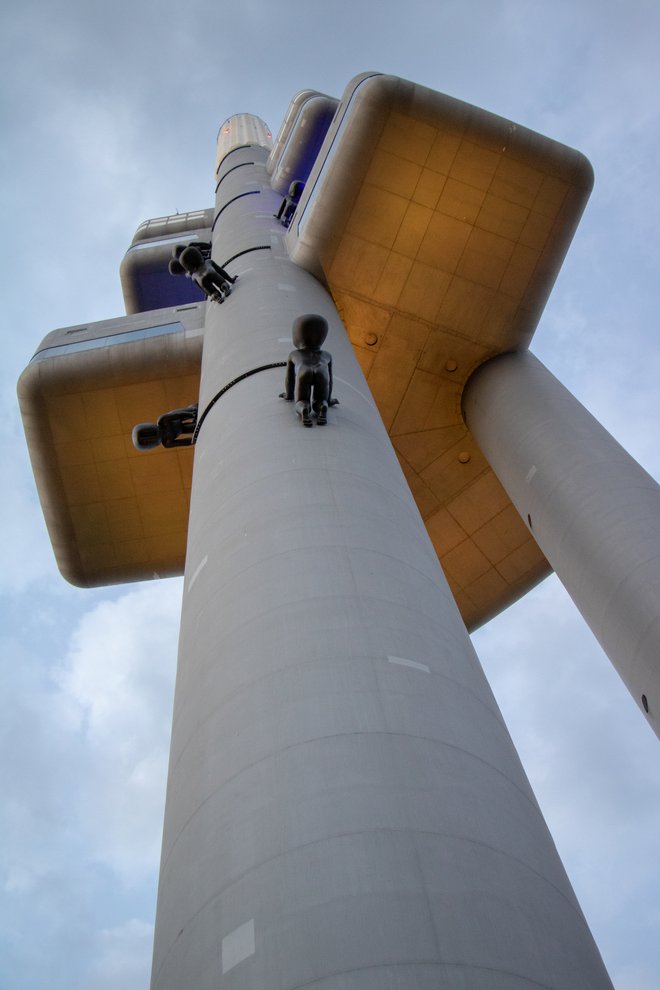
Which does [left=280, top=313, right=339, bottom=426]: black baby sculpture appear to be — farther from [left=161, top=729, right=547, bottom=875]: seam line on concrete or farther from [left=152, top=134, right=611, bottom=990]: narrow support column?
[left=161, top=729, right=547, bottom=875]: seam line on concrete

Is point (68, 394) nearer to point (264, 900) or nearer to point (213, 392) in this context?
point (213, 392)

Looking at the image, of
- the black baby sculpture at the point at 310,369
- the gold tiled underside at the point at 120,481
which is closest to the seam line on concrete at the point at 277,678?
the black baby sculpture at the point at 310,369

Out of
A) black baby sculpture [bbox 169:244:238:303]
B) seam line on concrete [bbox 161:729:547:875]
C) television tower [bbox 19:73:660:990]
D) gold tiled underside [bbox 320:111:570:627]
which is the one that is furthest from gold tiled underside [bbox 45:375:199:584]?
seam line on concrete [bbox 161:729:547:875]

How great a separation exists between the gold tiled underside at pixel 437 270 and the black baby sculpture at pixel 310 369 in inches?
291

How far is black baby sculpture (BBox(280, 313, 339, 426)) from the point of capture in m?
8.34

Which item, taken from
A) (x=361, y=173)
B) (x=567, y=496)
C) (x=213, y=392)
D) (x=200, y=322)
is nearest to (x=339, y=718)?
(x=213, y=392)

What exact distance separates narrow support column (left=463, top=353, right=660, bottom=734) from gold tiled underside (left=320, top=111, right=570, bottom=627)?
1.25 m

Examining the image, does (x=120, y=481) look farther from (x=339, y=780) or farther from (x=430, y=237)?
(x=339, y=780)

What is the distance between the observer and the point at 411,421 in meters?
16.8

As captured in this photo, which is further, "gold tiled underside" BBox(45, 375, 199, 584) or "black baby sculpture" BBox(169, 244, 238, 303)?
"gold tiled underside" BBox(45, 375, 199, 584)

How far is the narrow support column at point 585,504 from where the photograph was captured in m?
10.3

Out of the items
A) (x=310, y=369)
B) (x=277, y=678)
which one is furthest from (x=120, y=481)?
(x=277, y=678)

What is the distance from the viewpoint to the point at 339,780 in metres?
3.95

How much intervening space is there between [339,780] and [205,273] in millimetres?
11418
